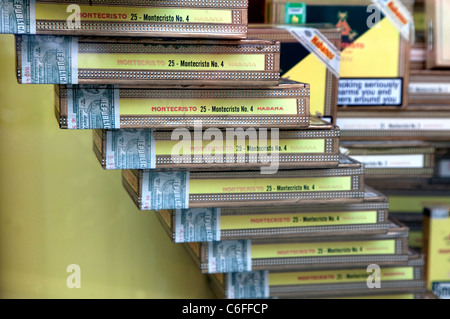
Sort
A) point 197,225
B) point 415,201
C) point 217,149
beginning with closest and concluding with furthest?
point 217,149, point 197,225, point 415,201

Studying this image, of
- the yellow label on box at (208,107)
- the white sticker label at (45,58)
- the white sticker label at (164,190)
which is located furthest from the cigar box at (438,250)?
the white sticker label at (45,58)

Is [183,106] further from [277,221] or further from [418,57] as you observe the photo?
[418,57]

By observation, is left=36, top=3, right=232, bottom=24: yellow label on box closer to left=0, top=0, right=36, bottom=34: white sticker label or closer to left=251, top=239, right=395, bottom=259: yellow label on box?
left=0, top=0, right=36, bottom=34: white sticker label

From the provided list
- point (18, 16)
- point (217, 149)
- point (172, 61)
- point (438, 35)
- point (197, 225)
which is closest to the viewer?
point (18, 16)

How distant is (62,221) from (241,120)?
27.7 inches

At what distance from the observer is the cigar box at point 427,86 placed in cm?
210

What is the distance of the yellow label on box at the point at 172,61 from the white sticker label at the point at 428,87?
0.75 meters

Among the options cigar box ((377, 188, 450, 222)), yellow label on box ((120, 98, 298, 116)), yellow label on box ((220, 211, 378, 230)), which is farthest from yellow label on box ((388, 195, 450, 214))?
yellow label on box ((120, 98, 298, 116))

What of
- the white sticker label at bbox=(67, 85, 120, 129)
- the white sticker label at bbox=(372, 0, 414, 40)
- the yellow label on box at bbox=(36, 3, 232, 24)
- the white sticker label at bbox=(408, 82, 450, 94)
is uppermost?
the white sticker label at bbox=(372, 0, 414, 40)

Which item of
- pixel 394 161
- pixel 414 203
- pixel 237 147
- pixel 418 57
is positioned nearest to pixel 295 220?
pixel 237 147

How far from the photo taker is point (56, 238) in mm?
1988

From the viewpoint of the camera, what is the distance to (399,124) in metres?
2.10

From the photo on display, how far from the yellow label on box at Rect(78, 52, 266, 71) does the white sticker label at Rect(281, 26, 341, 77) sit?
1.08 feet

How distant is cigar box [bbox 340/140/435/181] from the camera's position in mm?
2084
